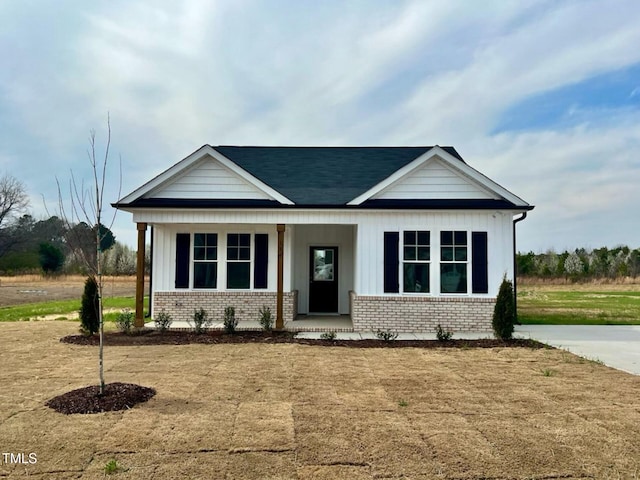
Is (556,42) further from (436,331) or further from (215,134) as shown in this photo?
(215,134)

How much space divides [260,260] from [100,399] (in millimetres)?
A: 6921

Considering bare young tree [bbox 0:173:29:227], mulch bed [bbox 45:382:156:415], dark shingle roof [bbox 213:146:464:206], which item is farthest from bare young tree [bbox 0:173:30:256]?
mulch bed [bbox 45:382:156:415]

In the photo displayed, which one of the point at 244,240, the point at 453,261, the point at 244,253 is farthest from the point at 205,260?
the point at 453,261

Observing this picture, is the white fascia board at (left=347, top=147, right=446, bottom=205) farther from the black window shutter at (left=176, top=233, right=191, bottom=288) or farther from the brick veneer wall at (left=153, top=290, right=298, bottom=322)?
the black window shutter at (left=176, top=233, right=191, bottom=288)

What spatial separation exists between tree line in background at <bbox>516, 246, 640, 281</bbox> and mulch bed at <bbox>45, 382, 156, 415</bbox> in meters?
32.1

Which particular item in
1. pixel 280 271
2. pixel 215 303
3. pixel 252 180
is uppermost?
pixel 252 180

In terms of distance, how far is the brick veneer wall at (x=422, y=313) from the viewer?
10.8 m

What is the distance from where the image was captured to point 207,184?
11734 mm

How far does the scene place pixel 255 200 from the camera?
11492 millimetres

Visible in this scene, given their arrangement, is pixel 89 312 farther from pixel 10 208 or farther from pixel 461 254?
pixel 10 208

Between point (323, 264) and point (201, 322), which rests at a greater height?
point (323, 264)

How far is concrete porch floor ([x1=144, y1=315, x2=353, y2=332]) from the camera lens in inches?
429

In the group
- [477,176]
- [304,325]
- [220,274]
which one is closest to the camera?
[477,176]

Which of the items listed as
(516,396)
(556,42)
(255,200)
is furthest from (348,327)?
(556,42)
